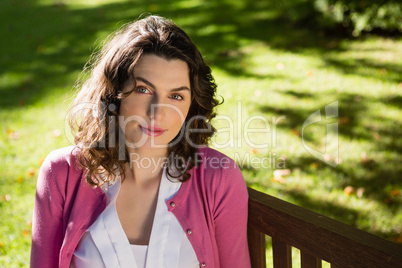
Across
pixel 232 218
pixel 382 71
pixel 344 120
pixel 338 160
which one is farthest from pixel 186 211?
pixel 382 71

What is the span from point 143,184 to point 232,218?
1.49 feet

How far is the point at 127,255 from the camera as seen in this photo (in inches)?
77.5

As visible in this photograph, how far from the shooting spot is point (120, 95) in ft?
6.84

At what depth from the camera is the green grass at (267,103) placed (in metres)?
3.96

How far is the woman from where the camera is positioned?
6.57 ft

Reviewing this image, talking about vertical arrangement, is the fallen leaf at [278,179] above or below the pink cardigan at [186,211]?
below

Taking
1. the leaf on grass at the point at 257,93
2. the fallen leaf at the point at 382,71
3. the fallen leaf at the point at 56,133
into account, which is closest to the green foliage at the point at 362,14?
the fallen leaf at the point at 382,71

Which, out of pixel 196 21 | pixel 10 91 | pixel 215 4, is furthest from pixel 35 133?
pixel 215 4

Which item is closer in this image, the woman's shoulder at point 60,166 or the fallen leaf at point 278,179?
the woman's shoulder at point 60,166

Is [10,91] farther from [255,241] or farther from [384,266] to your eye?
[384,266]

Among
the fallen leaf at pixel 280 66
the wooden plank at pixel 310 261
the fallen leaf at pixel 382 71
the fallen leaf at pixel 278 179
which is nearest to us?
the wooden plank at pixel 310 261

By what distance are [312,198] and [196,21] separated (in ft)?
19.9

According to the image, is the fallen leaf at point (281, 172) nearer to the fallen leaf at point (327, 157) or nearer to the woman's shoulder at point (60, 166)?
the fallen leaf at point (327, 157)

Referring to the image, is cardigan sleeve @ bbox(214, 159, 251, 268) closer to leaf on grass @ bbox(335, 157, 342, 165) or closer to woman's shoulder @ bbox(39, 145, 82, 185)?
woman's shoulder @ bbox(39, 145, 82, 185)
